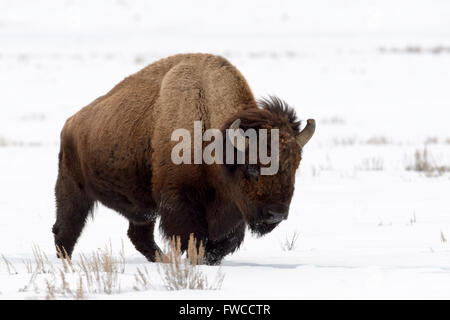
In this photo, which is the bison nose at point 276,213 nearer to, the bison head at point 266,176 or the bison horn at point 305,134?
the bison head at point 266,176

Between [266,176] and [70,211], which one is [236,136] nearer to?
[266,176]

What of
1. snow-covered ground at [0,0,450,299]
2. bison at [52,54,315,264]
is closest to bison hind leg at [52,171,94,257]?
bison at [52,54,315,264]

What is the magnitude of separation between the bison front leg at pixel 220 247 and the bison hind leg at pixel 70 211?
1.51 metres

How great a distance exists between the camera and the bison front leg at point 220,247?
19.7 feet

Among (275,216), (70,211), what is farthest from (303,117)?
(275,216)

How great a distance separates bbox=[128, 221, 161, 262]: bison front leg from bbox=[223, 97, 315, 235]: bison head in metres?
1.73

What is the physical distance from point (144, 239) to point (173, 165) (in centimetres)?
150

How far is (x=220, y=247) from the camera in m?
6.02

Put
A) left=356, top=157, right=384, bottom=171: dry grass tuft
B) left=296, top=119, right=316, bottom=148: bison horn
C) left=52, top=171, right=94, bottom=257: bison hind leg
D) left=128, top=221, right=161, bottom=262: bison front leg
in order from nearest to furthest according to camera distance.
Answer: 1. left=296, top=119, right=316, bottom=148: bison horn
2. left=52, top=171, right=94, bottom=257: bison hind leg
3. left=128, top=221, right=161, bottom=262: bison front leg
4. left=356, top=157, right=384, bottom=171: dry grass tuft

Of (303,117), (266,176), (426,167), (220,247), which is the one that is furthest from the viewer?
(303,117)

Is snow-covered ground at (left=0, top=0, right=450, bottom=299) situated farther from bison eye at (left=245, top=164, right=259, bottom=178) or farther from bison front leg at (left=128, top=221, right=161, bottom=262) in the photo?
bison eye at (left=245, top=164, right=259, bottom=178)

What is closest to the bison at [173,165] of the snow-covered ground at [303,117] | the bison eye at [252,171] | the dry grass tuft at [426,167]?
the bison eye at [252,171]

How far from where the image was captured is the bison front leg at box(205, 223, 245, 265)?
5992mm
